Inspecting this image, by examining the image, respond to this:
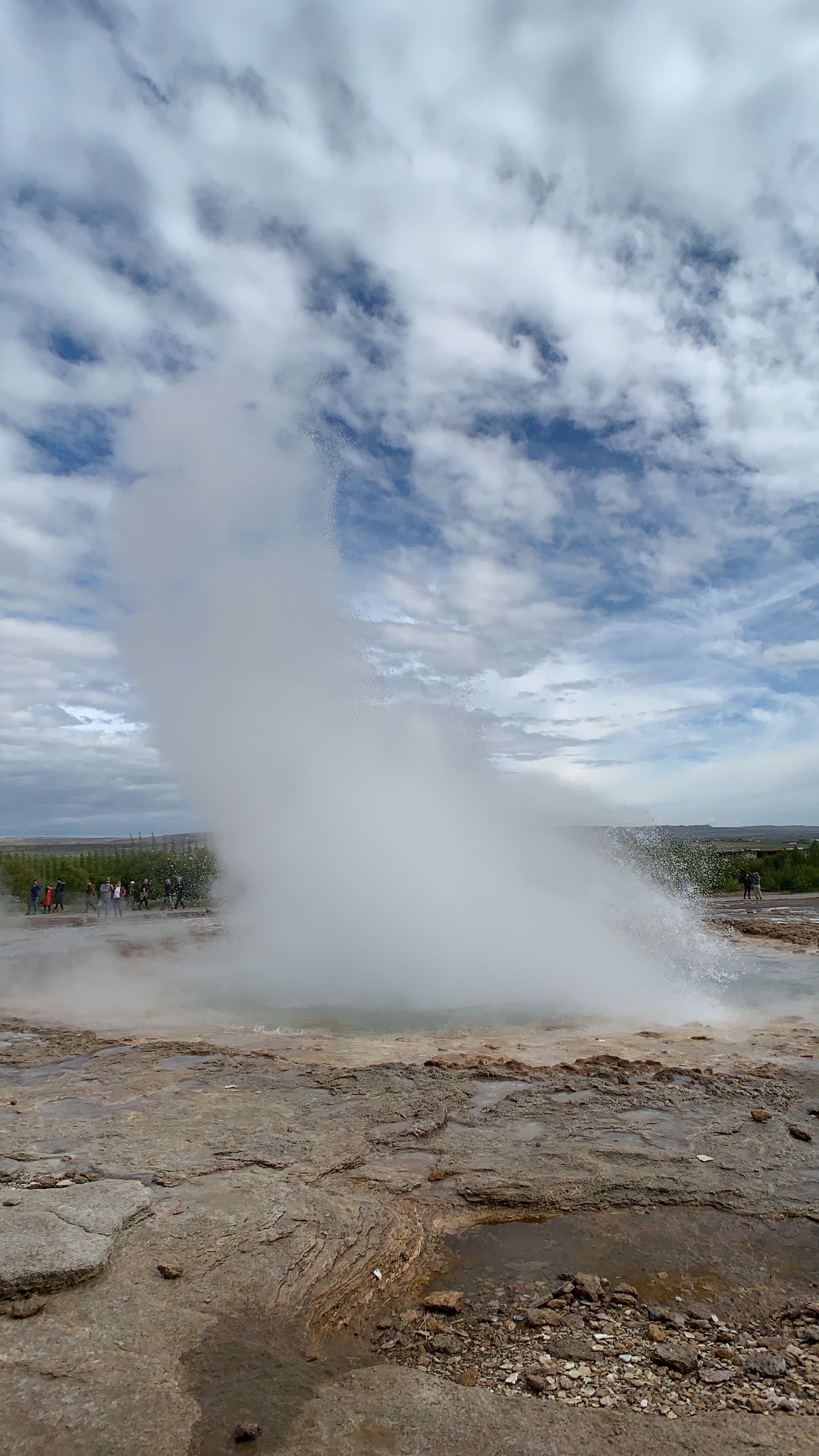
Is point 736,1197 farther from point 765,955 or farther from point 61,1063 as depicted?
point 765,955

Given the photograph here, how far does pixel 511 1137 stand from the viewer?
5430 mm

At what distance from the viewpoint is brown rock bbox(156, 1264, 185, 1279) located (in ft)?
11.6

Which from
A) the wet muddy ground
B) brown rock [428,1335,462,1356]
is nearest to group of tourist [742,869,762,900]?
the wet muddy ground

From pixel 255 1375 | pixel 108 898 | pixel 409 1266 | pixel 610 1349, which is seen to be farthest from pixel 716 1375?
pixel 108 898

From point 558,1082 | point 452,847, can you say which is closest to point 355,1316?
point 558,1082

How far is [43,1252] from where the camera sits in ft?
11.8

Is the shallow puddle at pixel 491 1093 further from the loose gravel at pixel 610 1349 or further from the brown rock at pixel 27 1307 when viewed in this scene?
the brown rock at pixel 27 1307

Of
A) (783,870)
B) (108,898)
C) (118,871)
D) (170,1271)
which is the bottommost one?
(783,870)

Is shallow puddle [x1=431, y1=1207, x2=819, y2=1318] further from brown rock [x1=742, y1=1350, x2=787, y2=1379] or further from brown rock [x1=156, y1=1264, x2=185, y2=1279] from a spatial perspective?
brown rock [x1=156, y1=1264, x2=185, y2=1279]

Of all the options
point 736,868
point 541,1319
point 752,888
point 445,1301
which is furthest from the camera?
point 736,868

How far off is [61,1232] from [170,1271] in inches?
25.0

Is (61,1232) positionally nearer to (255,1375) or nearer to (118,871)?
(255,1375)

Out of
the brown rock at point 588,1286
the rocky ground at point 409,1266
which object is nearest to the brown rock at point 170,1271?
the rocky ground at point 409,1266

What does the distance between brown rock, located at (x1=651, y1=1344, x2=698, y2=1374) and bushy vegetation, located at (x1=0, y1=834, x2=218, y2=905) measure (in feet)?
113
